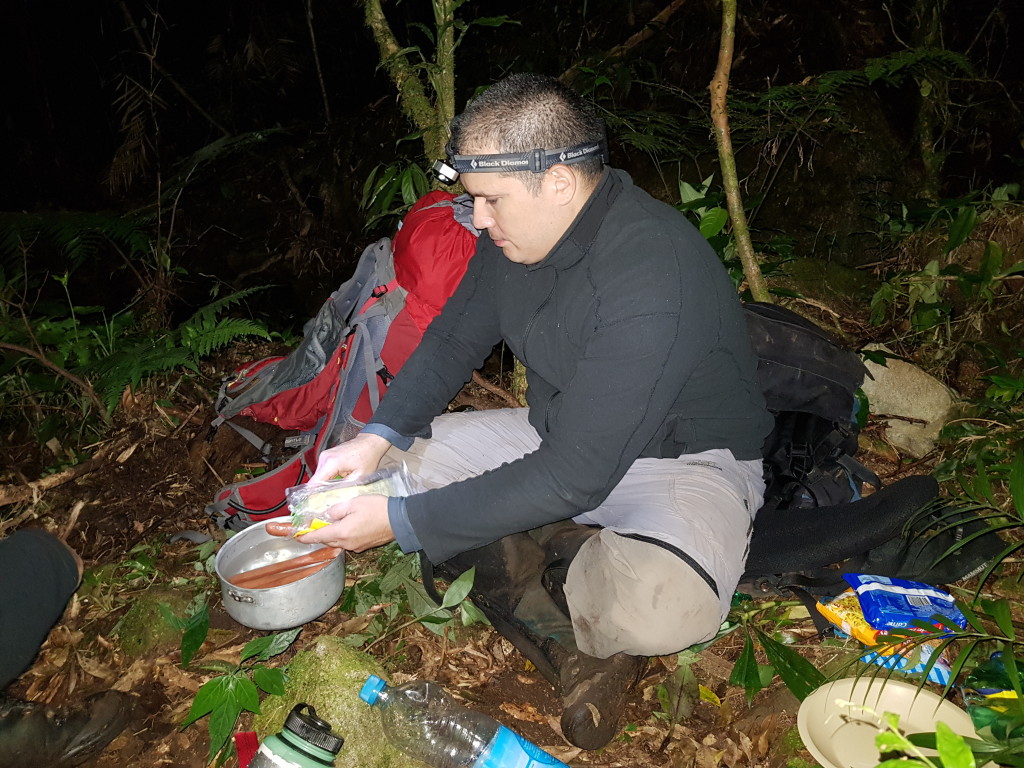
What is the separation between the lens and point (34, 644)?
2.04 meters

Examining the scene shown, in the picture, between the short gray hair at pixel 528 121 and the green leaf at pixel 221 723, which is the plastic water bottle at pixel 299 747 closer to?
the green leaf at pixel 221 723

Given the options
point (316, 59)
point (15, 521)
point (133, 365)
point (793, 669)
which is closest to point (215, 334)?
point (133, 365)

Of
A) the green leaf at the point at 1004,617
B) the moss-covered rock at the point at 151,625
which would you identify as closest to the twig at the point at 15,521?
the moss-covered rock at the point at 151,625

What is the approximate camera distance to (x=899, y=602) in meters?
2.27

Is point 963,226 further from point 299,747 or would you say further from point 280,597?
point 299,747

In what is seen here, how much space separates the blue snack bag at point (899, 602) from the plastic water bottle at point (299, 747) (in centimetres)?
170

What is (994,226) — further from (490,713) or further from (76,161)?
(76,161)

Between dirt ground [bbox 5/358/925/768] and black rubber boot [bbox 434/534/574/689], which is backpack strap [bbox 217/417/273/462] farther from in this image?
black rubber boot [bbox 434/534/574/689]

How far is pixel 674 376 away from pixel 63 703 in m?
2.33

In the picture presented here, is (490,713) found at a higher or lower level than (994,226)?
lower

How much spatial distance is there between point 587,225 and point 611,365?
44cm

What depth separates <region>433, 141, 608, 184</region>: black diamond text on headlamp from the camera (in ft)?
6.24

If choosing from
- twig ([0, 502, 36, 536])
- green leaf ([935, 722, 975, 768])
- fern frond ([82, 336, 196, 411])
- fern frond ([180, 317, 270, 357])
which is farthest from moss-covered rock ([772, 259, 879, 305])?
twig ([0, 502, 36, 536])

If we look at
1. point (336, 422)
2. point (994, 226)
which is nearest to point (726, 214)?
point (994, 226)
